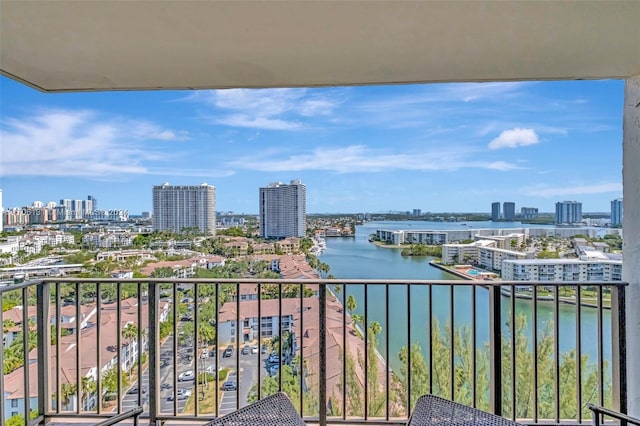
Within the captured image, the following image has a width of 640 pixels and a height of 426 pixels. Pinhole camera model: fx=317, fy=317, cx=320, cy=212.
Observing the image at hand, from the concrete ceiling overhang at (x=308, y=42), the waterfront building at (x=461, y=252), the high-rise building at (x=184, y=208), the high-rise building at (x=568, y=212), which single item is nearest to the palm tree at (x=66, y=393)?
the high-rise building at (x=184, y=208)

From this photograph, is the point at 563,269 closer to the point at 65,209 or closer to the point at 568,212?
the point at 568,212

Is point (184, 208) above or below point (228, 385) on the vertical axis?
above

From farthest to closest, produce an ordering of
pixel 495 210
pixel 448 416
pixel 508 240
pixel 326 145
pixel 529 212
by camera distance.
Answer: pixel 326 145
pixel 495 210
pixel 529 212
pixel 508 240
pixel 448 416

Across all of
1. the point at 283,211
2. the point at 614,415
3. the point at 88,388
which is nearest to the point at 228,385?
the point at 88,388

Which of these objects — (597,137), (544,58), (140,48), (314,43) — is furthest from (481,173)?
(140,48)

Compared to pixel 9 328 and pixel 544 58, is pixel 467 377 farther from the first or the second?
pixel 9 328

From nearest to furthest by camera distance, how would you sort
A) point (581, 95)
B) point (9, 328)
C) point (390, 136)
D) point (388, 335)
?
point (9, 328)
point (388, 335)
point (581, 95)
point (390, 136)

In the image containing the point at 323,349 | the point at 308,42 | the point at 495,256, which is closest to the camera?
the point at 308,42
